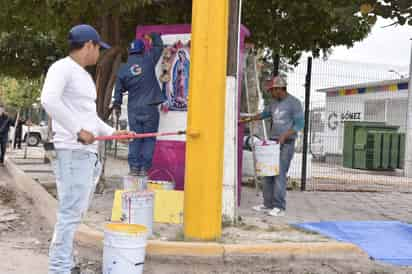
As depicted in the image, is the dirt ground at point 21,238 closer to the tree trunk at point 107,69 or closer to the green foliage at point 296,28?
the tree trunk at point 107,69

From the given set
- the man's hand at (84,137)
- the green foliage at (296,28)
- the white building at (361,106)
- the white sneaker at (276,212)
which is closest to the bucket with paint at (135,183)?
the white sneaker at (276,212)

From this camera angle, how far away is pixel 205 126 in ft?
18.0

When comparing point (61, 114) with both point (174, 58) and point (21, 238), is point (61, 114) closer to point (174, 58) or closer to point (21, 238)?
point (21, 238)

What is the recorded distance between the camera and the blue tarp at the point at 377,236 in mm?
5598

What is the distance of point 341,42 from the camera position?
10781mm

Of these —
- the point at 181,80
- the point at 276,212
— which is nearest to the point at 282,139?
the point at 276,212

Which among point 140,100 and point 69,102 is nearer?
point 69,102

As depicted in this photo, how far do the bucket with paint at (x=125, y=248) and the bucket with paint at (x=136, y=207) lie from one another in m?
0.82

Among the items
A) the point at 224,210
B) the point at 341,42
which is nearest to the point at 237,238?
the point at 224,210

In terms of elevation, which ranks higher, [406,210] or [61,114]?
[61,114]

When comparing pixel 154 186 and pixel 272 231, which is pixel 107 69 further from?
pixel 272 231

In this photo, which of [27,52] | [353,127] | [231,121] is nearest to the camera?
[231,121]

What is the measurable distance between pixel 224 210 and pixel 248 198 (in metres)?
2.73

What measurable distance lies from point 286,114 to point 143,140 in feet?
6.40
